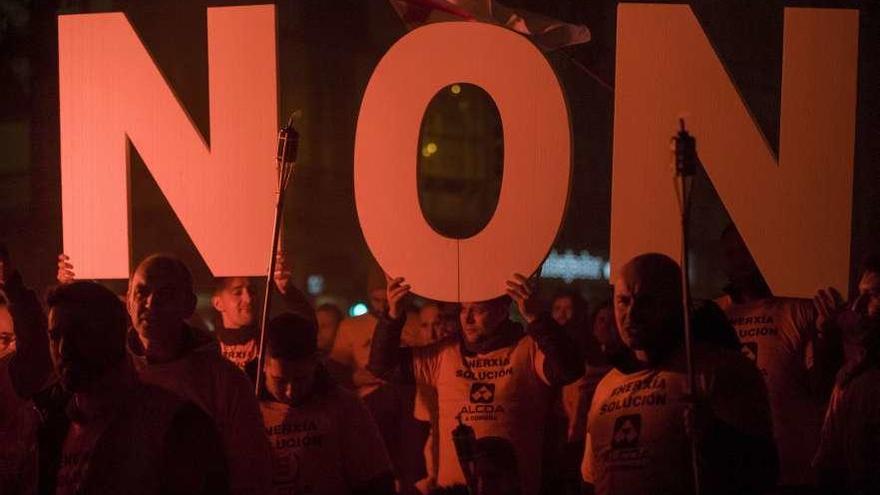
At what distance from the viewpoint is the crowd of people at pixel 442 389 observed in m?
4.27

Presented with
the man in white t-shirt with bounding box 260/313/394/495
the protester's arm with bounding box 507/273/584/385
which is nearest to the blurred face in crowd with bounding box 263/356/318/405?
the man in white t-shirt with bounding box 260/313/394/495

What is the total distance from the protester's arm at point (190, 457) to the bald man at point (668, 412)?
126 cm

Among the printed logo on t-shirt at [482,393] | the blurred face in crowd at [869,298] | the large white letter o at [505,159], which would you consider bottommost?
the printed logo on t-shirt at [482,393]

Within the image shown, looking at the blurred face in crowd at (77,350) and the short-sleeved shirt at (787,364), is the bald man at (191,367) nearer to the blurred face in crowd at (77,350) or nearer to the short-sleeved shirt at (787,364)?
the blurred face in crowd at (77,350)

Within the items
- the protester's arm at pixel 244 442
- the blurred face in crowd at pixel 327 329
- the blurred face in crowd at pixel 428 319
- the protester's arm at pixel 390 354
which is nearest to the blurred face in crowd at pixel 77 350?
the protester's arm at pixel 244 442

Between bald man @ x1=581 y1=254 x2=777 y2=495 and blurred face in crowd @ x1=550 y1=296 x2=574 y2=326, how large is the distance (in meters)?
0.29

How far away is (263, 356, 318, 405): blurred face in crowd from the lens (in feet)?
15.5

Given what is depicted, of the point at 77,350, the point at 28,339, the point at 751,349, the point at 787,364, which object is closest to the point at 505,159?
the point at 751,349

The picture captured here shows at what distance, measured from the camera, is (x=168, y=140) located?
5.03 metres

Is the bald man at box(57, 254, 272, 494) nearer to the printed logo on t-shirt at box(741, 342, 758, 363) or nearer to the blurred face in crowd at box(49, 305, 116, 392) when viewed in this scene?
the blurred face in crowd at box(49, 305, 116, 392)

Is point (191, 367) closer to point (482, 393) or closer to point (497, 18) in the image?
point (482, 393)

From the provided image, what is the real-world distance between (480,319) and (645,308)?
0.70 meters

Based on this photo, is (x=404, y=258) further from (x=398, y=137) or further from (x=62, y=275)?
(x=62, y=275)

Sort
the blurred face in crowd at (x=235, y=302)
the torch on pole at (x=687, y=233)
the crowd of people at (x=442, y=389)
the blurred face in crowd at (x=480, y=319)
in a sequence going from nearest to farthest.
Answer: the torch on pole at (x=687, y=233), the crowd of people at (x=442, y=389), the blurred face in crowd at (x=480, y=319), the blurred face in crowd at (x=235, y=302)
